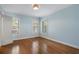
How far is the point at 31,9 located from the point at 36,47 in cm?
77

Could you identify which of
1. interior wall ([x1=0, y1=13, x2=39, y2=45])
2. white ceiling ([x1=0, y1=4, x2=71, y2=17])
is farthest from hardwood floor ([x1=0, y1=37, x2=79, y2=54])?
white ceiling ([x1=0, y1=4, x2=71, y2=17])

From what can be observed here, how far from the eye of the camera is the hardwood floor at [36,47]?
5.80 ft

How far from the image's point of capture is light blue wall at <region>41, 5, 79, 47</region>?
1882 mm

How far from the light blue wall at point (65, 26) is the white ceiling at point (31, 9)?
13cm

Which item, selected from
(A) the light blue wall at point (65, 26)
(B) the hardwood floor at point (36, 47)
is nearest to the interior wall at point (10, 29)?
(B) the hardwood floor at point (36, 47)

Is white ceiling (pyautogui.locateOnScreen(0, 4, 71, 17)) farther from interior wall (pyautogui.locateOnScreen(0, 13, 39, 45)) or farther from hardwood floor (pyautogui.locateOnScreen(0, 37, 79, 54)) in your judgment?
hardwood floor (pyautogui.locateOnScreen(0, 37, 79, 54))

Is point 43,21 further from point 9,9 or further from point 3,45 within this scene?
point 3,45

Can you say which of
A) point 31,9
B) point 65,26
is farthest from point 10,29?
point 65,26

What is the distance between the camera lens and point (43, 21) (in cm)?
200

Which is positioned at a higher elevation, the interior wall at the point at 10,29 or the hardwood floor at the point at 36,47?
the interior wall at the point at 10,29

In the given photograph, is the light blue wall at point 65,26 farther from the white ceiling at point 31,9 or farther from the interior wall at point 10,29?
the interior wall at point 10,29

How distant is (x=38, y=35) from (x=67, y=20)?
681 millimetres
